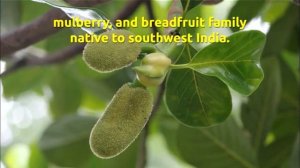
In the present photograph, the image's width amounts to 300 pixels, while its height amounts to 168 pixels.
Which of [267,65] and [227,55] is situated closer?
[227,55]

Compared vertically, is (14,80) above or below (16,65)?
below

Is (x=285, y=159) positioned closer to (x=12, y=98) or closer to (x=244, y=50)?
(x=244, y=50)

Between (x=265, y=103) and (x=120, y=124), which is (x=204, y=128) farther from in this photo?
(x=120, y=124)

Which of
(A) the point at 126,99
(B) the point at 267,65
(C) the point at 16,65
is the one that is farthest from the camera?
(C) the point at 16,65

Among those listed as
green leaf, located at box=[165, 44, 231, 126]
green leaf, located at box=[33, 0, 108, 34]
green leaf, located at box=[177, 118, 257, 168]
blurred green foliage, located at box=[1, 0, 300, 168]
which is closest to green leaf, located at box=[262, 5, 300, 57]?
blurred green foliage, located at box=[1, 0, 300, 168]

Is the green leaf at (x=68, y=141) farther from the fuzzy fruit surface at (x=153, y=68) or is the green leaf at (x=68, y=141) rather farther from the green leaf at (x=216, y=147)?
the fuzzy fruit surface at (x=153, y=68)

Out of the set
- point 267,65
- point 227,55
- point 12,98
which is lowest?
point 12,98

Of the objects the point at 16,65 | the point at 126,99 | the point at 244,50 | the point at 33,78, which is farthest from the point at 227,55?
the point at 33,78

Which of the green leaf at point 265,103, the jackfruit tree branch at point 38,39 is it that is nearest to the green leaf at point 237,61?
the jackfruit tree branch at point 38,39
